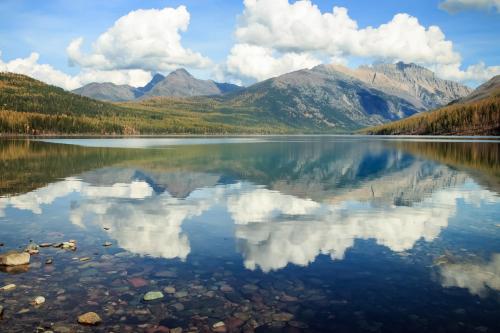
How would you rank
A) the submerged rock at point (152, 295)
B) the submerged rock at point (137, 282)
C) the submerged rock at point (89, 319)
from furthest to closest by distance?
the submerged rock at point (137, 282), the submerged rock at point (152, 295), the submerged rock at point (89, 319)

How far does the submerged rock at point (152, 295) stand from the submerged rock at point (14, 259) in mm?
7590

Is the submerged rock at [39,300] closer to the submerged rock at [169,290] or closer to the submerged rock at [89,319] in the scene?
the submerged rock at [89,319]

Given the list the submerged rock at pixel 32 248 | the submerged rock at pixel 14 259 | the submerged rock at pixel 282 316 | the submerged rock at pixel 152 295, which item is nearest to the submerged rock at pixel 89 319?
the submerged rock at pixel 152 295

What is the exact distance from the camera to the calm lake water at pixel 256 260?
49.0 ft

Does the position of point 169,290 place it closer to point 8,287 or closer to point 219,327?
point 219,327

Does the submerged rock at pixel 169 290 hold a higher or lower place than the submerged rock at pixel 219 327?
higher

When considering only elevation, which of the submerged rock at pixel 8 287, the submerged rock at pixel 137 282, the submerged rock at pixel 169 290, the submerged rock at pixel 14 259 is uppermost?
the submerged rock at pixel 14 259

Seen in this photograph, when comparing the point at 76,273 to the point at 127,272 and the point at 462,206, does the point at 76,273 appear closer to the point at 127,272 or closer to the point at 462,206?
the point at 127,272

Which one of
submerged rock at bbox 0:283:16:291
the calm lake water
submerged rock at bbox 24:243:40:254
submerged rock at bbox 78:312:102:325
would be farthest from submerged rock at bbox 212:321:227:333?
submerged rock at bbox 24:243:40:254

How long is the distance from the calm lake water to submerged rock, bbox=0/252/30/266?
2.05 ft

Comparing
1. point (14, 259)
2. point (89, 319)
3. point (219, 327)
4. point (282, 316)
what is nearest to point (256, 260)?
point (282, 316)

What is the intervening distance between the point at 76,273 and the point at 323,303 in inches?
440

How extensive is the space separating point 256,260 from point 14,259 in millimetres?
11759

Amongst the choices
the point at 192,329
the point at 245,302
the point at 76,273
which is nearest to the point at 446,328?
the point at 245,302
